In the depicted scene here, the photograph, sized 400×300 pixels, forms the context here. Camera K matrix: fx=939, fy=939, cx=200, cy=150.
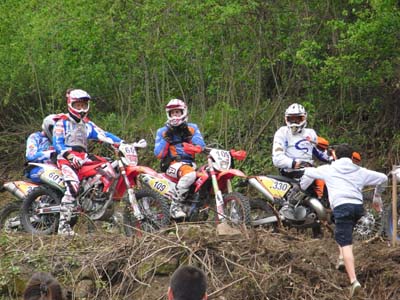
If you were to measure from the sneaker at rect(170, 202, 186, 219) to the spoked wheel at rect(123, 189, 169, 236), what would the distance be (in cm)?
17

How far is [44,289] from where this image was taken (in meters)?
5.63

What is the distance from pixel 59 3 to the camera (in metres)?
19.1

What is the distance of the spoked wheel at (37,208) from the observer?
12.6 metres

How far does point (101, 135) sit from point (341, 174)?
4.01 meters

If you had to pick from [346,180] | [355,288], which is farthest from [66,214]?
[355,288]

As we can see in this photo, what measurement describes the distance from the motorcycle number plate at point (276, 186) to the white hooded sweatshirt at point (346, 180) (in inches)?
74.9

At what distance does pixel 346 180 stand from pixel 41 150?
194 inches

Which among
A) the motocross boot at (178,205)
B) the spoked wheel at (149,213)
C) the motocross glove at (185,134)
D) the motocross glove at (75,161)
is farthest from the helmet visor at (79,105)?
the motocross boot at (178,205)

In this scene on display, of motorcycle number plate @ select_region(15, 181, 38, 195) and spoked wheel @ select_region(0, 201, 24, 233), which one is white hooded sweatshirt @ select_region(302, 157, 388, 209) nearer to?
motorcycle number plate @ select_region(15, 181, 38, 195)

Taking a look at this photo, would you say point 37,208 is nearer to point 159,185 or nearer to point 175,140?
point 159,185

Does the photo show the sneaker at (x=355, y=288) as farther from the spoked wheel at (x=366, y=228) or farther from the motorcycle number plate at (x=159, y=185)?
the motorcycle number plate at (x=159, y=185)

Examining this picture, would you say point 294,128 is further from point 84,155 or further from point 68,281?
point 68,281

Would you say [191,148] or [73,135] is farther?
[73,135]

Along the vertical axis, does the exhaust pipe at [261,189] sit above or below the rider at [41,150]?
below
